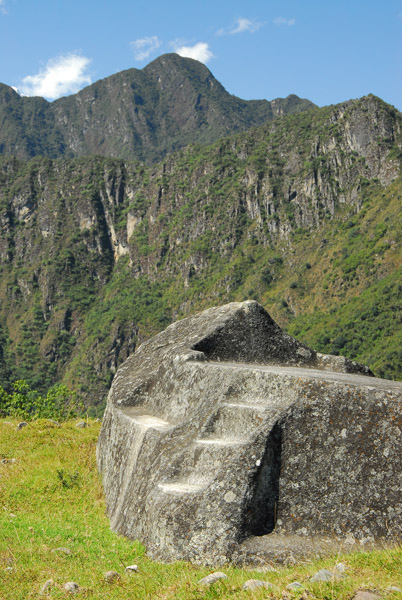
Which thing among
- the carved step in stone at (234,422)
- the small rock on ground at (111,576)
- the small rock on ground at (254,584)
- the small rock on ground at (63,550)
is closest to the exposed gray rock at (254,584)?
the small rock on ground at (254,584)

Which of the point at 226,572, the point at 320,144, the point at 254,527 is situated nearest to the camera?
the point at 226,572

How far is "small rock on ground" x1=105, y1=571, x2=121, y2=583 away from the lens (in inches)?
210

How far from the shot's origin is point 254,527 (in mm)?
5934

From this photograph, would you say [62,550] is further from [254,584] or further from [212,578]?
[254,584]

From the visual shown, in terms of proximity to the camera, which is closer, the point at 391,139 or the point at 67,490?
the point at 67,490

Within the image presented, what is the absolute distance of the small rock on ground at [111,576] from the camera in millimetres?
5322

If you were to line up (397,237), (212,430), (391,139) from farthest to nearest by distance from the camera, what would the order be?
(391,139), (397,237), (212,430)

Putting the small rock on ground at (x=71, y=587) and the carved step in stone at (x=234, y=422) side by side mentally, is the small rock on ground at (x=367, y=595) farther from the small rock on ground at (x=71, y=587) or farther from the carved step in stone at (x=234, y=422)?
the carved step in stone at (x=234, y=422)

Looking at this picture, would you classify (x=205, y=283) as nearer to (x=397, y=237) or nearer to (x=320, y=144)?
(x=320, y=144)

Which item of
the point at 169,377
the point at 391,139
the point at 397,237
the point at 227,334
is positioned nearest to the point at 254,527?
the point at 169,377

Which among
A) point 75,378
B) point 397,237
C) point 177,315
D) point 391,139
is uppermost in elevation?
point 391,139

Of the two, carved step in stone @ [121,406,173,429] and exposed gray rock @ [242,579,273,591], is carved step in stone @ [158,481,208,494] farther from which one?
exposed gray rock @ [242,579,273,591]

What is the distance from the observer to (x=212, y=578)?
4.94 metres

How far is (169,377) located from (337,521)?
3.55 metres
